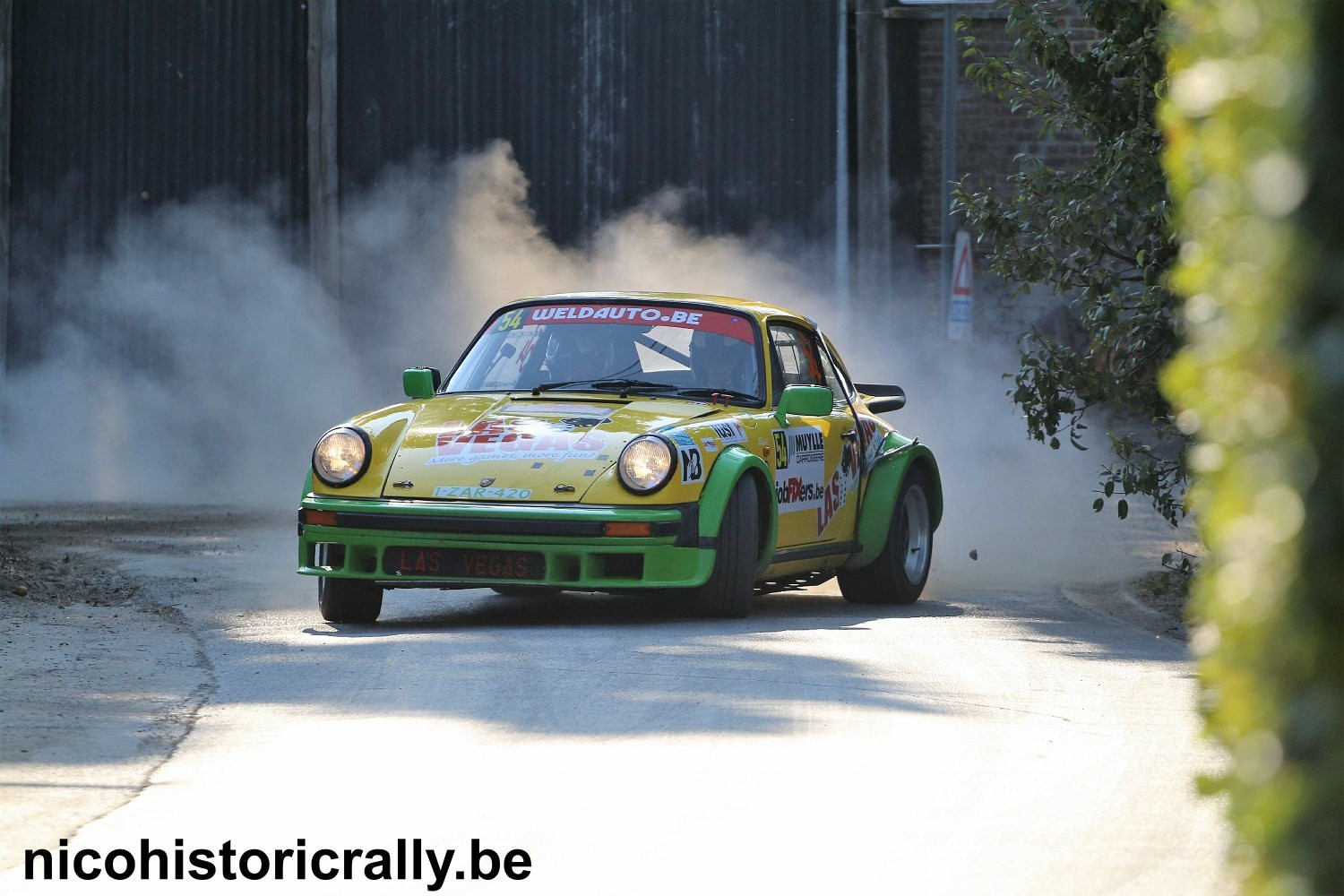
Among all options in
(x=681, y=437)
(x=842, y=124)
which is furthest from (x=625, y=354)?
(x=842, y=124)

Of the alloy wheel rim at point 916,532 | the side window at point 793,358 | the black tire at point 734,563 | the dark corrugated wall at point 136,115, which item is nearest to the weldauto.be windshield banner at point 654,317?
the side window at point 793,358

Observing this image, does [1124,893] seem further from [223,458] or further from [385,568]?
[223,458]

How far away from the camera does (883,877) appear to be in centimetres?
387

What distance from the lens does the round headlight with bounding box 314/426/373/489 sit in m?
7.84

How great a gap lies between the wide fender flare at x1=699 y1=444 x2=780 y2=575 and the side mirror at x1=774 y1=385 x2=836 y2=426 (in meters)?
0.36

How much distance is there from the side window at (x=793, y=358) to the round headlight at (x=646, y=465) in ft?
3.74

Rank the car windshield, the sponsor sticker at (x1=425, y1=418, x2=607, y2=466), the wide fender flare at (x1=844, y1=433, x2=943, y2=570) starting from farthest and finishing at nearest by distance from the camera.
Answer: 1. the wide fender flare at (x1=844, y1=433, x2=943, y2=570)
2. the car windshield
3. the sponsor sticker at (x1=425, y1=418, x2=607, y2=466)

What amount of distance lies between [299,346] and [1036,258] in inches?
409

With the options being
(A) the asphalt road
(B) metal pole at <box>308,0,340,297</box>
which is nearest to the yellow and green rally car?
(A) the asphalt road

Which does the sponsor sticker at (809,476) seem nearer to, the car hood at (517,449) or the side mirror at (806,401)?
the side mirror at (806,401)

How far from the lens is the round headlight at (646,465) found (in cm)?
759

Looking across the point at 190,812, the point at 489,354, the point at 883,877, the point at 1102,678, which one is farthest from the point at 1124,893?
the point at 489,354

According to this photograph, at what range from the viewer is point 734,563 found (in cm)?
788

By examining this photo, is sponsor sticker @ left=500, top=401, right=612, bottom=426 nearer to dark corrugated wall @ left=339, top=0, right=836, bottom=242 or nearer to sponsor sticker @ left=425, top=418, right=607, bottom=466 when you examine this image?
sponsor sticker @ left=425, top=418, right=607, bottom=466
